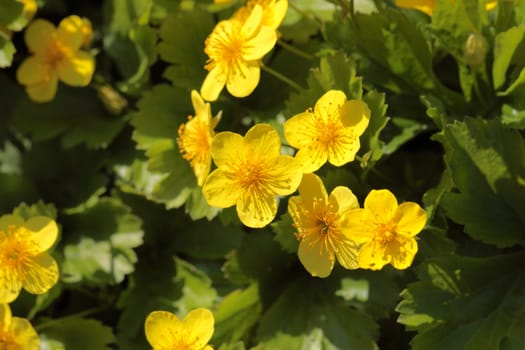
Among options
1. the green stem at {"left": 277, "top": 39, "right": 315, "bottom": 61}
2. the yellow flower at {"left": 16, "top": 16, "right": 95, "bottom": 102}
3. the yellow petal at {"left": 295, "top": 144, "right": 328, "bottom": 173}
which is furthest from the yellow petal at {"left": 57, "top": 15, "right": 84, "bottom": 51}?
the yellow petal at {"left": 295, "top": 144, "right": 328, "bottom": 173}

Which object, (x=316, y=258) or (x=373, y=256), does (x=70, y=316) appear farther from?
(x=373, y=256)

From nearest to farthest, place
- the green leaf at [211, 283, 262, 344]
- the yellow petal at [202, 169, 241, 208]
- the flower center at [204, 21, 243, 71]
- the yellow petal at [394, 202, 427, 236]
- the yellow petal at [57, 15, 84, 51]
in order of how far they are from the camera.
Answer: the yellow petal at [394, 202, 427, 236] → the yellow petal at [202, 169, 241, 208] → the flower center at [204, 21, 243, 71] → the green leaf at [211, 283, 262, 344] → the yellow petal at [57, 15, 84, 51]

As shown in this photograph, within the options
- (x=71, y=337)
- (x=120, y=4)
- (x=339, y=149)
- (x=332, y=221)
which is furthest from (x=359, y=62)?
(x=71, y=337)

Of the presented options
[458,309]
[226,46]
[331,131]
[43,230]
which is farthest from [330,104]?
[43,230]

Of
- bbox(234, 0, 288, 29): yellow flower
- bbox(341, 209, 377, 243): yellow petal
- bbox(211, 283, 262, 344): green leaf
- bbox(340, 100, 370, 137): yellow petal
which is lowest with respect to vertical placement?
bbox(211, 283, 262, 344): green leaf

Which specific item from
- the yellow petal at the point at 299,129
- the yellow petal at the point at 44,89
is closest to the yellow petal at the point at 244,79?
the yellow petal at the point at 299,129

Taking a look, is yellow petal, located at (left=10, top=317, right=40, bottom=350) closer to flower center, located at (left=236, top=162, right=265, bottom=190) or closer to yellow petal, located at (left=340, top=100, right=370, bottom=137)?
flower center, located at (left=236, top=162, right=265, bottom=190)

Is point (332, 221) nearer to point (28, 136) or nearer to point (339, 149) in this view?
point (339, 149)
